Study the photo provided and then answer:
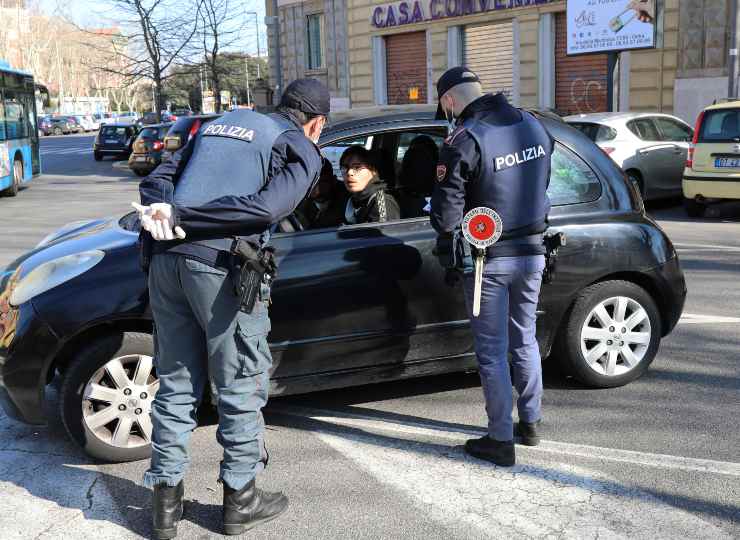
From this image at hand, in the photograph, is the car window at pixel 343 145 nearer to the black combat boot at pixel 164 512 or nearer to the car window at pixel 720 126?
the black combat boot at pixel 164 512

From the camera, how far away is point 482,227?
3.59 meters

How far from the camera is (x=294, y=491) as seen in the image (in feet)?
11.9

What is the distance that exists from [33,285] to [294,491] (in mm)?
1542

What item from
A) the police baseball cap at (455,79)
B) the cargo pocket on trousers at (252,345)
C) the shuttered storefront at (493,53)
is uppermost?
the shuttered storefront at (493,53)

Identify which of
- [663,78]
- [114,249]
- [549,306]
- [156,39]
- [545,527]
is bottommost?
[545,527]

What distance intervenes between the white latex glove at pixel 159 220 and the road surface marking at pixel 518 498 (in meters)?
1.48

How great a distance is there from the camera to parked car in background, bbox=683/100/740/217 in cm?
1127

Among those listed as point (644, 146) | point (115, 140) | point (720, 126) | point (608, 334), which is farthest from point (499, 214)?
point (115, 140)

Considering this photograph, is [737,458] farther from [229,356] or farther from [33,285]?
[33,285]

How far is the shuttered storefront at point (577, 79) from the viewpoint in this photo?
2038 cm

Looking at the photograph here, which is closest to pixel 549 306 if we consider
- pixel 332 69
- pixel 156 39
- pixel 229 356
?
pixel 229 356

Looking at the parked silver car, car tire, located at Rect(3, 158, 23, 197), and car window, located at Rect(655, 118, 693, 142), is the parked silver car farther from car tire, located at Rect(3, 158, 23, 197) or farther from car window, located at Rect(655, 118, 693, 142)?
car tire, located at Rect(3, 158, 23, 197)

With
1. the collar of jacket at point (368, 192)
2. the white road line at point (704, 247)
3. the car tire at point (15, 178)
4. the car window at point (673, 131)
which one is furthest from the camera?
the car tire at point (15, 178)

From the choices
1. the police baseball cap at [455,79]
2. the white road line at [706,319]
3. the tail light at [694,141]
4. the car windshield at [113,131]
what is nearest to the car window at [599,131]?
the tail light at [694,141]
